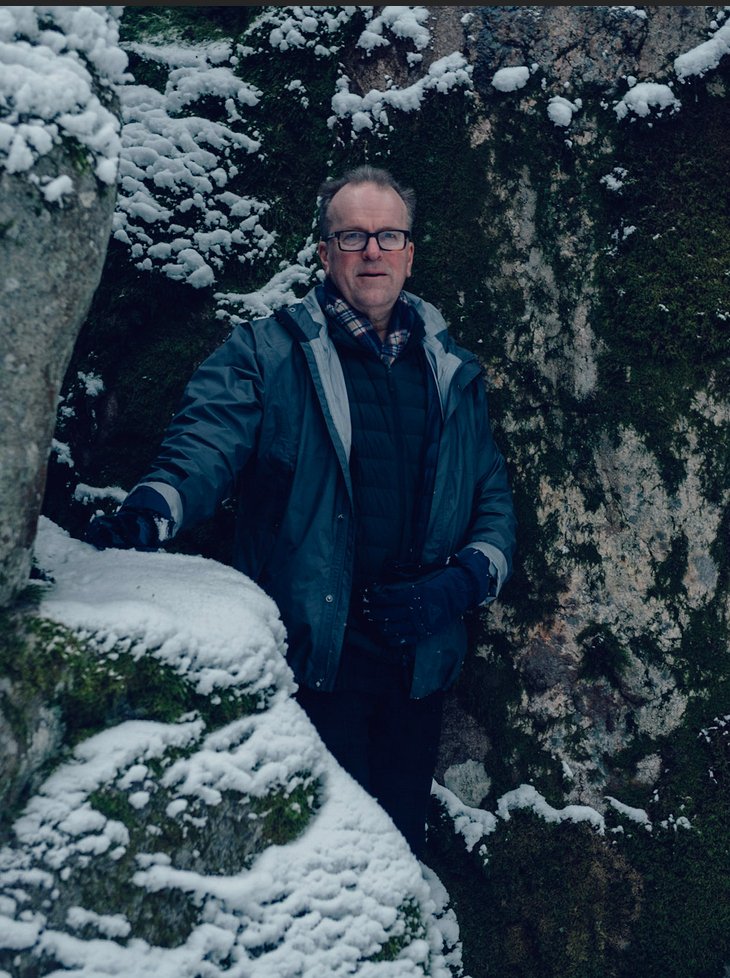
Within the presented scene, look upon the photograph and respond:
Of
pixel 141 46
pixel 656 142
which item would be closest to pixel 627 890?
pixel 656 142

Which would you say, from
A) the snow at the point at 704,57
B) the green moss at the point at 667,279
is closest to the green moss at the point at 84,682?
the green moss at the point at 667,279

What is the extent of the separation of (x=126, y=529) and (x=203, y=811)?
951mm

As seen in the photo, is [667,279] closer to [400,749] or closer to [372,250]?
[372,250]

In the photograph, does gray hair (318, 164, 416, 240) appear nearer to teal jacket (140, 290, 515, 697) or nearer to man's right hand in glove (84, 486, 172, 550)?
teal jacket (140, 290, 515, 697)

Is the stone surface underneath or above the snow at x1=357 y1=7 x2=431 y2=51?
underneath

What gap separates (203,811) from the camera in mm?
2441

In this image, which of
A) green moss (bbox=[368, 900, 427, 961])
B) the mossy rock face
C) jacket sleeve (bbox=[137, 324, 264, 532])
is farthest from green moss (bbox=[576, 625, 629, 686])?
jacket sleeve (bbox=[137, 324, 264, 532])

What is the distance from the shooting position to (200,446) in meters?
3.25

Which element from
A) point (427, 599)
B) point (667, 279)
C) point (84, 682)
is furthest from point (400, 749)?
point (667, 279)

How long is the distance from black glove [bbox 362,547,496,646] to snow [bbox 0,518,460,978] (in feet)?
2.14

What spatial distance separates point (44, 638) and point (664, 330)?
311cm

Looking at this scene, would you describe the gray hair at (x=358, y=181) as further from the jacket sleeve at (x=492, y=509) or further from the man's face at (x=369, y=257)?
the jacket sleeve at (x=492, y=509)

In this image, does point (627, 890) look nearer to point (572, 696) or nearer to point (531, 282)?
point (572, 696)

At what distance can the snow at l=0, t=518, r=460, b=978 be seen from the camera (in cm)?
224
